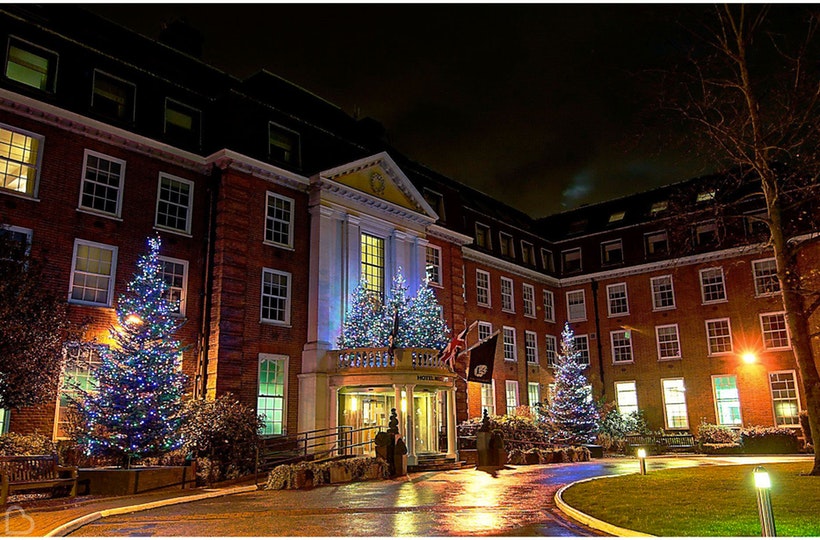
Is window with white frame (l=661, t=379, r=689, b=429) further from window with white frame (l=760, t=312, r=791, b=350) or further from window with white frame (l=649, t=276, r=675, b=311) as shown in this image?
window with white frame (l=760, t=312, r=791, b=350)

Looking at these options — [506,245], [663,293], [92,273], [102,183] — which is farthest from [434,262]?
[92,273]

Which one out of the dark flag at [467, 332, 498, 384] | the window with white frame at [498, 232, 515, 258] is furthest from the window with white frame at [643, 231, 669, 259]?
the dark flag at [467, 332, 498, 384]

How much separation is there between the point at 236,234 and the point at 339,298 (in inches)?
188

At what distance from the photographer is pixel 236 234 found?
22.4m

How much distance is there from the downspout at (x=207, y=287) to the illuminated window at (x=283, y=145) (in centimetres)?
255

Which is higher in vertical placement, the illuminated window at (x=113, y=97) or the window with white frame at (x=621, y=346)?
the illuminated window at (x=113, y=97)

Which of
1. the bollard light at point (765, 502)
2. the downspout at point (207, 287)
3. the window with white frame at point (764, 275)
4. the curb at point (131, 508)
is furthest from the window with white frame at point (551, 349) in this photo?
the bollard light at point (765, 502)

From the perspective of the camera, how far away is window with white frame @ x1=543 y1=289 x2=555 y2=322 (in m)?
41.1

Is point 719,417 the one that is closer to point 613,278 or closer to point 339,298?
point 613,278

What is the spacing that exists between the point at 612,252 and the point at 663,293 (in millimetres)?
4181

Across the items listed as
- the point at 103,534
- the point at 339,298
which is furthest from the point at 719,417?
the point at 103,534

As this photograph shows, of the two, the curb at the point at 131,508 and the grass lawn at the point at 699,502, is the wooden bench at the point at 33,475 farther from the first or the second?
the grass lawn at the point at 699,502

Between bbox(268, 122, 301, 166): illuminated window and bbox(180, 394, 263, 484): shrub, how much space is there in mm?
10010

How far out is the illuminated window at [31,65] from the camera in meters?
18.7
